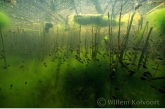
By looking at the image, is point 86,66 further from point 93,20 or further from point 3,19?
point 3,19

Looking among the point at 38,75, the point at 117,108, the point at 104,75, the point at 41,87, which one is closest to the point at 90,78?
the point at 104,75

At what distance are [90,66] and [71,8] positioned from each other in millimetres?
3546

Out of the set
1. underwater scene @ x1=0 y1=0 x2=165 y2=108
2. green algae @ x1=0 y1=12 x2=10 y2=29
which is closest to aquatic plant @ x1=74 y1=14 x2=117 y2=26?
underwater scene @ x1=0 y1=0 x2=165 y2=108

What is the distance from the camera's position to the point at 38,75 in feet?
13.8

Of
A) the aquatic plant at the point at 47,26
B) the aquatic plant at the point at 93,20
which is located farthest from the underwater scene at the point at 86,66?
the aquatic plant at the point at 47,26

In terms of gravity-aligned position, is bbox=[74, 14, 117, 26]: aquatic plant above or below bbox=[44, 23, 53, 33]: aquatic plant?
above

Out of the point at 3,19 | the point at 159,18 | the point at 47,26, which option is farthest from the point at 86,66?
the point at 3,19

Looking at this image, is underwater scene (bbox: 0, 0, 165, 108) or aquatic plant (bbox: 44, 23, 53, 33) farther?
aquatic plant (bbox: 44, 23, 53, 33)

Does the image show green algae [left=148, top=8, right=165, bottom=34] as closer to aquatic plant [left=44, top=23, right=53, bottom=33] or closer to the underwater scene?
the underwater scene

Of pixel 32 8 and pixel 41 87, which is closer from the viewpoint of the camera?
pixel 41 87

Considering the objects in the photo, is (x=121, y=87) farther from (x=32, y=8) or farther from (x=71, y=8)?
(x=32, y=8)

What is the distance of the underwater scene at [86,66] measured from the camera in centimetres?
329

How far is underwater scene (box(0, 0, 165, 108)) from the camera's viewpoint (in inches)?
130

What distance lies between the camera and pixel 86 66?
4.59 meters
